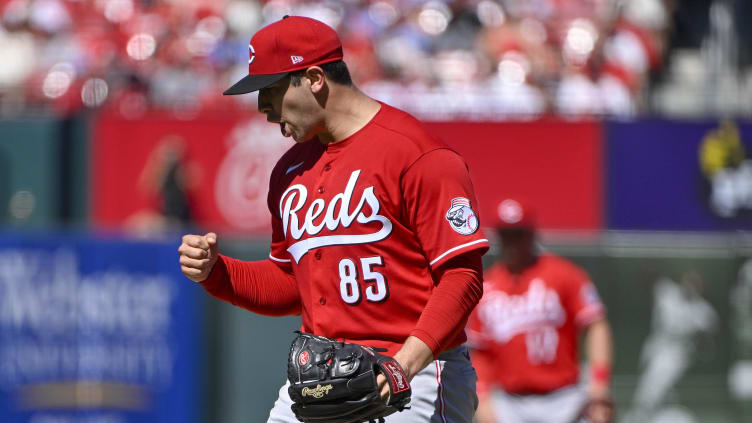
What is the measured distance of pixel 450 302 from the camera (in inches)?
123

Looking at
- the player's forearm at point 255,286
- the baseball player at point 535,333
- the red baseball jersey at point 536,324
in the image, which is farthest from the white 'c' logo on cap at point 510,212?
the player's forearm at point 255,286

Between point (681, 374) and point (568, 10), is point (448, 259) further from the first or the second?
point (568, 10)

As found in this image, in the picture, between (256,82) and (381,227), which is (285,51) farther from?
(381,227)

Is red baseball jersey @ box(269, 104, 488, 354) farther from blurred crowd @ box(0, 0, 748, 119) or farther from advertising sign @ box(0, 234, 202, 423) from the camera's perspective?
blurred crowd @ box(0, 0, 748, 119)

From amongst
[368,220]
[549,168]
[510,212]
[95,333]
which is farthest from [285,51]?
[549,168]

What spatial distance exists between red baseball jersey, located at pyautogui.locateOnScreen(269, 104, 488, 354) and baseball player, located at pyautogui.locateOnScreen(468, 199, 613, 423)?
128 inches

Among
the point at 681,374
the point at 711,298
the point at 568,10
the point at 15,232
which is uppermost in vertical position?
the point at 568,10

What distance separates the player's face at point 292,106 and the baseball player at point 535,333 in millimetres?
3339

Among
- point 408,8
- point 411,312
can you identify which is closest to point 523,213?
point 411,312

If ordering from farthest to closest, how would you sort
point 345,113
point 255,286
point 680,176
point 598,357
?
1. point 680,176
2. point 598,357
3. point 255,286
4. point 345,113

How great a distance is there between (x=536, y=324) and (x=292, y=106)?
3630 millimetres

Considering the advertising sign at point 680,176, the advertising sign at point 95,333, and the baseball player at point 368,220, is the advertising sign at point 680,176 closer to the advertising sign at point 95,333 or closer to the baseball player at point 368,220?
the advertising sign at point 95,333

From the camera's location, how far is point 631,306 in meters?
8.93

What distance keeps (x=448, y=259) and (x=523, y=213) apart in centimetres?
343
